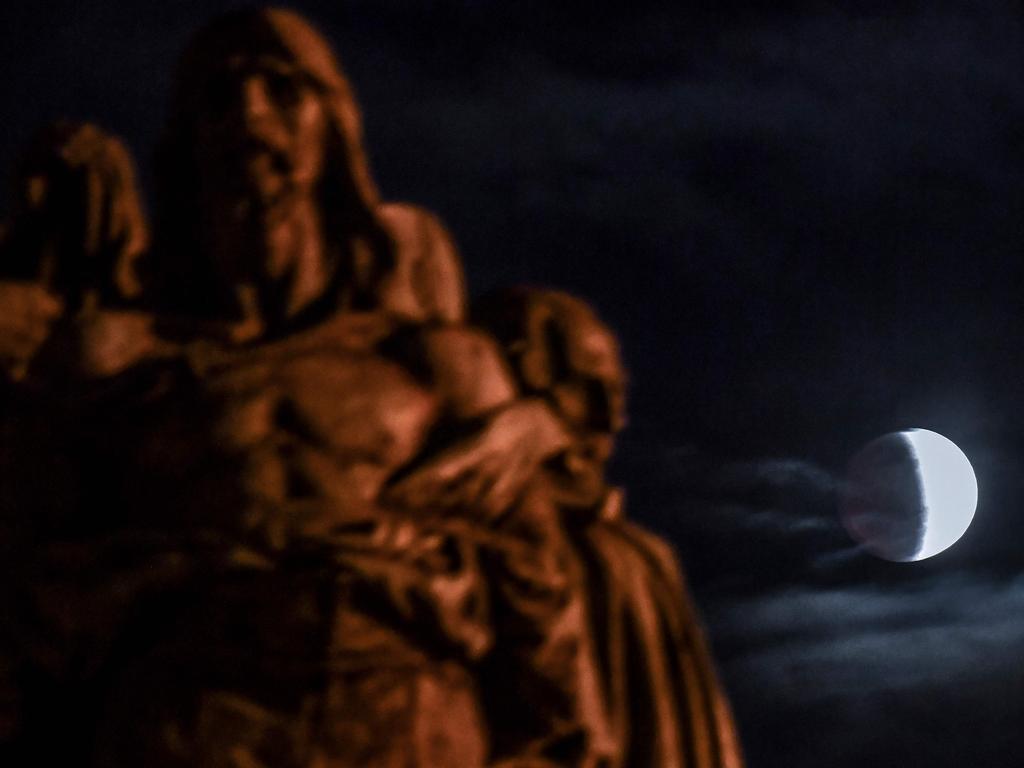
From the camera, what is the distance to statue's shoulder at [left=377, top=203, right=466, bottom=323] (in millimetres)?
5406

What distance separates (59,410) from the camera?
5000mm

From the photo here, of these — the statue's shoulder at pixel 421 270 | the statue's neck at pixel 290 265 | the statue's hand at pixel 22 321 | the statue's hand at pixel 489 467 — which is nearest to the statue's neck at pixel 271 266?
the statue's neck at pixel 290 265

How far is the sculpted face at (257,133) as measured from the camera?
521 centimetres

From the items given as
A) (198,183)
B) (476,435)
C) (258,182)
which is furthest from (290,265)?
(476,435)

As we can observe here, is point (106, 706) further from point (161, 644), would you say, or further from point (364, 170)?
point (364, 170)

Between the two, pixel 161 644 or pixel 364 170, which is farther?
pixel 364 170

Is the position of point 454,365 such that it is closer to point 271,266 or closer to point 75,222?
point 271,266

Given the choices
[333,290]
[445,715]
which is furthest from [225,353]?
[445,715]

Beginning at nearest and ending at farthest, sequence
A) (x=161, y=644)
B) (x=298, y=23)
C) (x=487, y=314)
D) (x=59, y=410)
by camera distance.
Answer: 1. (x=161, y=644)
2. (x=59, y=410)
3. (x=298, y=23)
4. (x=487, y=314)

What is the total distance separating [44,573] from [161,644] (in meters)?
0.33

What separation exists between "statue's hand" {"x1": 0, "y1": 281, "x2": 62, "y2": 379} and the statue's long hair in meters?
0.29

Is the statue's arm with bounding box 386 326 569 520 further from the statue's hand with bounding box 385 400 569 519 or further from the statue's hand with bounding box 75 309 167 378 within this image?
the statue's hand with bounding box 75 309 167 378

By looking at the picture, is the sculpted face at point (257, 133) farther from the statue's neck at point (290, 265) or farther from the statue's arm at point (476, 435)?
the statue's arm at point (476, 435)

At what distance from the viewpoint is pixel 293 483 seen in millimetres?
4762
